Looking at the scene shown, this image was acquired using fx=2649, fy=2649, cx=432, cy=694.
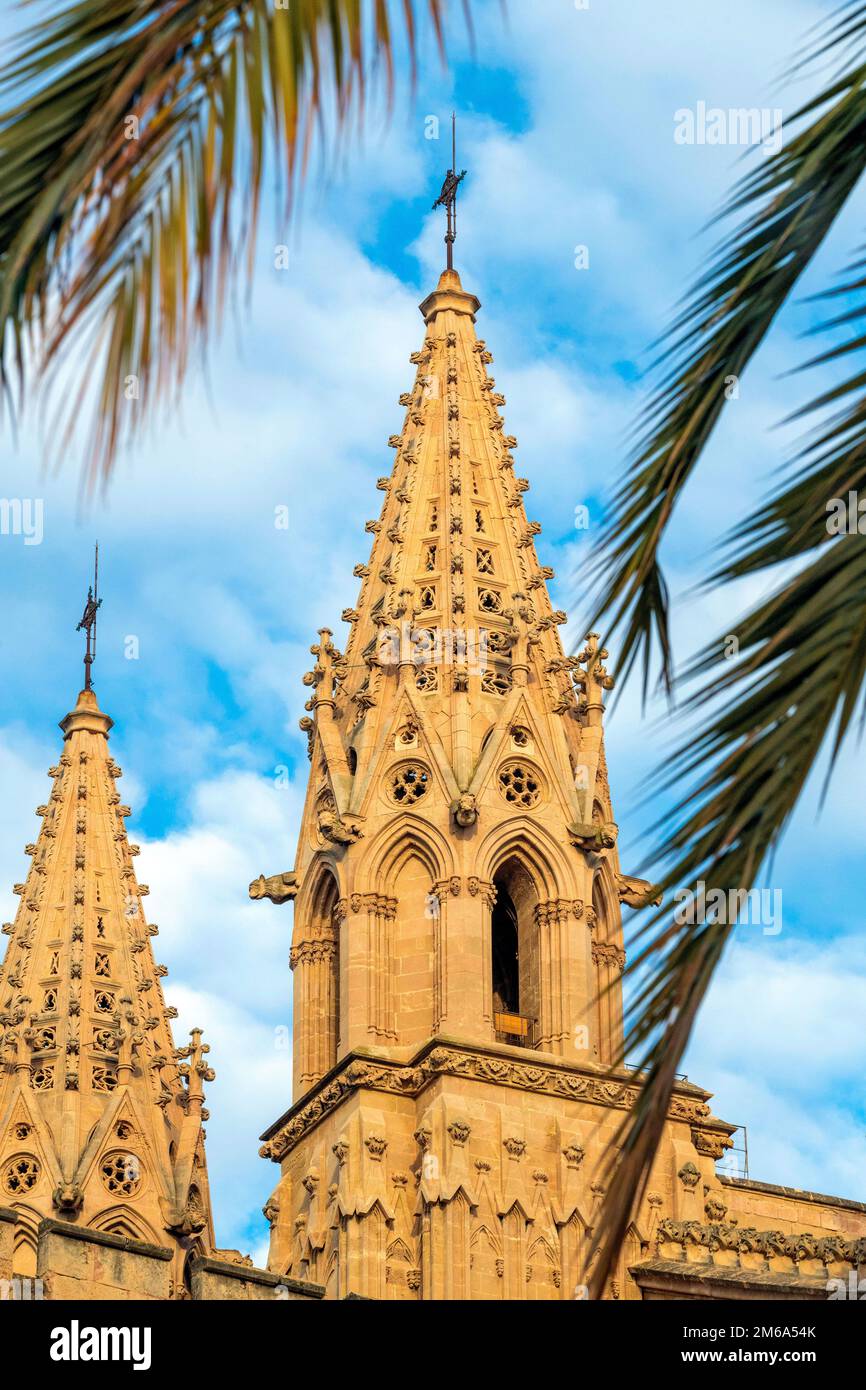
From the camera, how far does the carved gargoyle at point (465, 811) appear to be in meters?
37.9

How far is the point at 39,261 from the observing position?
25.7ft

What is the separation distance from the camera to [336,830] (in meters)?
38.8

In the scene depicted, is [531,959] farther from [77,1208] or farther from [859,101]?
[859,101]

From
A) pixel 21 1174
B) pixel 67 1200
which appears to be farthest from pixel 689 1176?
pixel 21 1174

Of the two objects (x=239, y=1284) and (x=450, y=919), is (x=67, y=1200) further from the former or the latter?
(x=239, y=1284)

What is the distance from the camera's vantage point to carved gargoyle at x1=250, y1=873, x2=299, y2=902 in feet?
135

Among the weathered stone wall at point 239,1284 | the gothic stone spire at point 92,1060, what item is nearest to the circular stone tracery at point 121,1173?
the gothic stone spire at point 92,1060

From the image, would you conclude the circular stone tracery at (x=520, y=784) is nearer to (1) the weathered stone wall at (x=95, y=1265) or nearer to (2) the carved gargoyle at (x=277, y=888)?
(2) the carved gargoyle at (x=277, y=888)

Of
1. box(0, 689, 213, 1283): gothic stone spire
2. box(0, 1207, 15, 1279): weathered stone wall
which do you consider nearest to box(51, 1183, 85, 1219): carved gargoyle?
box(0, 689, 213, 1283): gothic stone spire

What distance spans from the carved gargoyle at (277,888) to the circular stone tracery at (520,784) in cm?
406

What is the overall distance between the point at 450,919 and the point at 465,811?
161cm

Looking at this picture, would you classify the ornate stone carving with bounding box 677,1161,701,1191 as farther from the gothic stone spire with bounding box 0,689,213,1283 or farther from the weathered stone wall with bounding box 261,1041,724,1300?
the gothic stone spire with bounding box 0,689,213,1283
